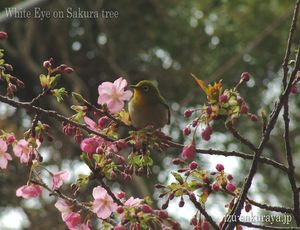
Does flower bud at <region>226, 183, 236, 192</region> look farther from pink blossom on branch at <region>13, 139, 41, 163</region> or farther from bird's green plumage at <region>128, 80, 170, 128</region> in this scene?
pink blossom on branch at <region>13, 139, 41, 163</region>

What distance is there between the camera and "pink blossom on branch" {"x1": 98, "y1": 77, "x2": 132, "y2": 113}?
1.64 meters

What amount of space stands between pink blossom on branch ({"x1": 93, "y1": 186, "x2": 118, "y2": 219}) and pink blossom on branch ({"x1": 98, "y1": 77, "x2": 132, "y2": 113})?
9.7 inches

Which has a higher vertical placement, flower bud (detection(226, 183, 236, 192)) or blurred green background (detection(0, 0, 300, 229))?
blurred green background (detection(0, 0, 300, 229))

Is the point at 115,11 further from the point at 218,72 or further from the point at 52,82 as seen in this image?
the point at 52,82

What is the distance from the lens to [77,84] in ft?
17.1

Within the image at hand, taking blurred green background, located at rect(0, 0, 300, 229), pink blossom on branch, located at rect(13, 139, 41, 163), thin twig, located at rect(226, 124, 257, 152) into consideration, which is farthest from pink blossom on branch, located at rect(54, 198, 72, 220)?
blurred green background, located at rect(0, 0, 300, 229)

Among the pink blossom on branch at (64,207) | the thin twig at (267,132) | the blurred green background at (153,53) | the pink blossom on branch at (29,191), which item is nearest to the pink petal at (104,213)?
the pink blossom on branch at (64,207)

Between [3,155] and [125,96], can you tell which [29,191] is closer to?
[3,155]

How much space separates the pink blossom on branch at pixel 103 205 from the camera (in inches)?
64.7

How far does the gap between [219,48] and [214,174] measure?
12.2 feet

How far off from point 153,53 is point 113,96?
3.96 meters

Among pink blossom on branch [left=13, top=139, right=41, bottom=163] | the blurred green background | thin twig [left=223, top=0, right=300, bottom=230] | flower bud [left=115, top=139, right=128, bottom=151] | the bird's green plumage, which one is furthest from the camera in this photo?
the blurred green background

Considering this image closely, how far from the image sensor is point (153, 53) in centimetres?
557

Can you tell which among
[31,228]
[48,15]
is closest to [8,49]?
[48,15]
